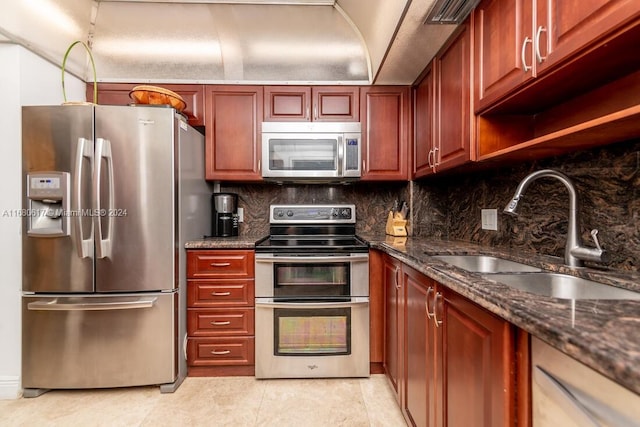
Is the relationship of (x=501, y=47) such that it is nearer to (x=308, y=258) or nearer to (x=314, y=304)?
(x=308, y=258)

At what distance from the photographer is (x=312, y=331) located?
6.63ft

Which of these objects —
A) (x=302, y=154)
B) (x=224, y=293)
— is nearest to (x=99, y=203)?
(x=224, y=293)

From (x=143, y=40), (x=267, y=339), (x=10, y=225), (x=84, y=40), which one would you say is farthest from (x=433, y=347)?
(x=84, y=40)

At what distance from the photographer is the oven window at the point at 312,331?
6.63 feet

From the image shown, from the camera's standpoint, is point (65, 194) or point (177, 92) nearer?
point (65, 194)

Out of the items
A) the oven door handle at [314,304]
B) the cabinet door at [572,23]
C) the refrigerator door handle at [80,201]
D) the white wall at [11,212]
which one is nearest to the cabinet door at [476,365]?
the cabinet door at [572,23]

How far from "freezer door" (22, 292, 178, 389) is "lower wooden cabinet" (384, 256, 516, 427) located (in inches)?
56.4

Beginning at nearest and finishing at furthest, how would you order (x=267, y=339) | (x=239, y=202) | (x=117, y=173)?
(x=117, y=173) → (x=267, y=339) → (x=239, y=202)

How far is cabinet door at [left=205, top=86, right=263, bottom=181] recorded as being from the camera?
2383mm

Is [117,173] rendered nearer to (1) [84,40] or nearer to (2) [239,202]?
(2) [239,202]

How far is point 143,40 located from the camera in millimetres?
2314

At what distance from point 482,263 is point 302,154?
142 centimetres

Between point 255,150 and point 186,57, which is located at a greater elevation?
point 186,57

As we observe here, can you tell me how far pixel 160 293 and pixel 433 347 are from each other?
5.20ft
